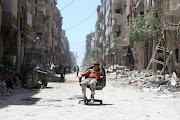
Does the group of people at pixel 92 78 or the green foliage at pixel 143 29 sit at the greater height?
the green foliage at pixel 143 29

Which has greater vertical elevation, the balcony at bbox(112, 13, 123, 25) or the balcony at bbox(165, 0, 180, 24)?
the balcony at bbox(112, 13, 123, 25)

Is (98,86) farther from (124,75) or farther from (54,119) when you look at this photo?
(124,75)

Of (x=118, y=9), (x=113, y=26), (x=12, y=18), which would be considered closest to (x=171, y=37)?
(x=12, y=18)

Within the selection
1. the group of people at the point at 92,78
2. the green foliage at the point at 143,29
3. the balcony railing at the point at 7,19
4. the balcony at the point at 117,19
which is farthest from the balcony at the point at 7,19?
the balcony at the point at 117,19

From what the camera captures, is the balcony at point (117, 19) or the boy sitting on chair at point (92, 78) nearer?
the boy sitting on chair at point (92, 78)

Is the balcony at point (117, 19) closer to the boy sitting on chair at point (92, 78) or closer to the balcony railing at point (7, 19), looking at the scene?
the balcony railing at point (7, 19)

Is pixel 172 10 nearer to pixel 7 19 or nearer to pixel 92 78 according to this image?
pixel 92 78

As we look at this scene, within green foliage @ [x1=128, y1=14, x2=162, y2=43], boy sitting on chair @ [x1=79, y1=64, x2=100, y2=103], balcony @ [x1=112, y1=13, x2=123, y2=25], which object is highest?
balcony @ [x1=112, y1=13, x2=123, y2=25]

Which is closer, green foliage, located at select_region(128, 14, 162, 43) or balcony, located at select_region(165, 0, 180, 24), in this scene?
balcony, located at select_region(165, 0, 180, 24)

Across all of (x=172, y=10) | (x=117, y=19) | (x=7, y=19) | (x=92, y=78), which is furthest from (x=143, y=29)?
(x=117, y=19)

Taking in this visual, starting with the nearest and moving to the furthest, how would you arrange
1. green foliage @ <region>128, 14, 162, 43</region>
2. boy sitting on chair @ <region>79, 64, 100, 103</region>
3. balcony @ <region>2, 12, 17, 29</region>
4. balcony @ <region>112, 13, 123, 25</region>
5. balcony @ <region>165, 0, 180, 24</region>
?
1. boy sitting on chair @ <region>79, 64, 100, 103</region>
2. balcony @ <region>165, 0, 180, 24</region>
3. green foliage @ <region>128, 14, 162, 43</region>
4. balcony @ <region>2, 12, 17, 29</region>
5. balcony @ <region>112, 13, 123, 25</region>

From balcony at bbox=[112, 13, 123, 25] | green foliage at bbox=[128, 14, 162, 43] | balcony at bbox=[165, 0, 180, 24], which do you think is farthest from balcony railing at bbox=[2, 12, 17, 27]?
balcony at bbox=[112, 13, 123, 25]

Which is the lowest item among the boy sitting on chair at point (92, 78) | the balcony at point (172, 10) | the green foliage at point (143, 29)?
the boy sitting on chair at point (92, 78)

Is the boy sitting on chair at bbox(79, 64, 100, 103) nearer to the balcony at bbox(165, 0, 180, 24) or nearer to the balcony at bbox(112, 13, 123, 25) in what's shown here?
the balcony at bbox(165, 0, 180, 24)
